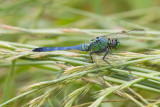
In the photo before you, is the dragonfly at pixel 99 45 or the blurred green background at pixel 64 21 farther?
the blurred green background at pixel 64 21

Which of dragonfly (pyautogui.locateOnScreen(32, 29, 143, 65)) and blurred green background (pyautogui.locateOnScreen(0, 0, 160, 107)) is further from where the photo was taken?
blurred green background (pyautogui.locateOnScreen(0, 0, 160, 107))

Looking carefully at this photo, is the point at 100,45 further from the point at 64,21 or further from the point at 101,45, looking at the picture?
the point at 64,21

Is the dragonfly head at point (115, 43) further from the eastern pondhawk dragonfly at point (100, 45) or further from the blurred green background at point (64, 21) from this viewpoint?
the blurred green background at point (64, 21)

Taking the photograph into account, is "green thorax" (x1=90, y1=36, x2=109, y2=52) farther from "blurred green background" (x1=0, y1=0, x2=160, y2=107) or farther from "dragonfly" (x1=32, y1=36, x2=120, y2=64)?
"blurred green background" (x1=0, y1=0, x2=160, y2=107)

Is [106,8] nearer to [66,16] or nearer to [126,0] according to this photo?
[126,0]

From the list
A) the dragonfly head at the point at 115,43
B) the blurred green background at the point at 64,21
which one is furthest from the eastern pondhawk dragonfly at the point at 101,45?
the blurred green background at the point at 64,21

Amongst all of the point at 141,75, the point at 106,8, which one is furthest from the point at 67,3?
the point at 141,75

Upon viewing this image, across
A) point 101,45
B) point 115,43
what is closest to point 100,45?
point 101,45

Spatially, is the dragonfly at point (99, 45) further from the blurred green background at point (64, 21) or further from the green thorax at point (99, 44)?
the blurred green background at point (64, 21)

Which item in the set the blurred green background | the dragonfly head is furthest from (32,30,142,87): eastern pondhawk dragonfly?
the blurred green background

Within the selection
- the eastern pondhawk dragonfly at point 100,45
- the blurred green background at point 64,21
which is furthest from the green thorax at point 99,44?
the blurred green background at point 64,21
